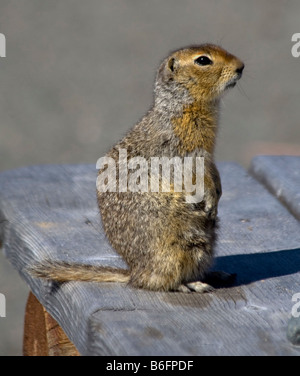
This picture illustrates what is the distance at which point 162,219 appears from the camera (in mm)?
3281

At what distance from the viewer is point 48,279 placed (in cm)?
326

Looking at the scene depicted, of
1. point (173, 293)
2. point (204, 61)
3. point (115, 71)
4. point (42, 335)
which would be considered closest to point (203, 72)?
point (204, 61)

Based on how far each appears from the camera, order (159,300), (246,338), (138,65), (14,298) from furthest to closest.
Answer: (138,65), (14,298), (159,300), (246,338)

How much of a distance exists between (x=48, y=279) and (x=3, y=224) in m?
0.84

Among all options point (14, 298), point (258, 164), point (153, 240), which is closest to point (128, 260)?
point (153, 240)

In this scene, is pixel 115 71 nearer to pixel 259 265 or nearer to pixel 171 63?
pixel 171 63

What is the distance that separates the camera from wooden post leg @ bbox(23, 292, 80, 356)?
3596 mm

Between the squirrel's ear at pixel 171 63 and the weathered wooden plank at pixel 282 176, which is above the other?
the squirrel's ear at pixel 171 63

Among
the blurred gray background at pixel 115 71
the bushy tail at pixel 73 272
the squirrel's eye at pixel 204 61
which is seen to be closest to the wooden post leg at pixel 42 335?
the bushy tail at pixel 73 272

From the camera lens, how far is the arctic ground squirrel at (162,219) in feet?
10.7

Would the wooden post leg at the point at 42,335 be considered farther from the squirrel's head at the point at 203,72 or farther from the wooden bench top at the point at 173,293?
the squirrel's head at the point at 203,72

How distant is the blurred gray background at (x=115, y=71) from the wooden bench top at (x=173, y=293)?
2.72 m

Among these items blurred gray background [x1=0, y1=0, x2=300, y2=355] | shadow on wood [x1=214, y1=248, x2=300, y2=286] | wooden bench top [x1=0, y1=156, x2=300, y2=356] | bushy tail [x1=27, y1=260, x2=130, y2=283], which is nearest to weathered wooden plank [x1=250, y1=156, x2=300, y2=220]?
wooden bench top [x1=0, y1=156, x2=300, y2=356]
